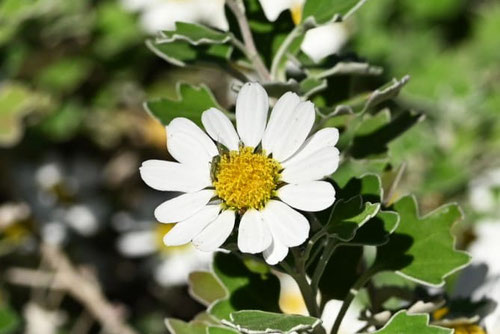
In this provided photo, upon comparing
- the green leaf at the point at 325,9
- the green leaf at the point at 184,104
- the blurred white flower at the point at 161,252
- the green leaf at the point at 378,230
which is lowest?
the blurred white flower at the point at 161,252

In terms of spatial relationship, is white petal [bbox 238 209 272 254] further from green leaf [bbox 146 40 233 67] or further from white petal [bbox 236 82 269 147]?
green leaf [bbox 146 40 233 67]

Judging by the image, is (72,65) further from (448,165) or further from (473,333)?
(473,333)

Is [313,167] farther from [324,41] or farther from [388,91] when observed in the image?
[324,41]

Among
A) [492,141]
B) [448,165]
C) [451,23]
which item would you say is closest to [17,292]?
[448,165]

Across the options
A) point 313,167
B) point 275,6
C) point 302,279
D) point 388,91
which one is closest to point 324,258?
point 302,279

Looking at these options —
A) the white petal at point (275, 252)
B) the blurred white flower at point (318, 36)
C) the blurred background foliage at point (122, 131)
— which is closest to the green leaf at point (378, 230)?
the white petal at point (275, 252)

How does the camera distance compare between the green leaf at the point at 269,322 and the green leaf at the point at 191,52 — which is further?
the green leaf at the point at 191,52

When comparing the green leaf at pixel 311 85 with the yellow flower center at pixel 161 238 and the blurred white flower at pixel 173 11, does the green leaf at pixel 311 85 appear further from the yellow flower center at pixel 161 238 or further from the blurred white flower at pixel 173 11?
the blurred white flower at pixel 173 11
